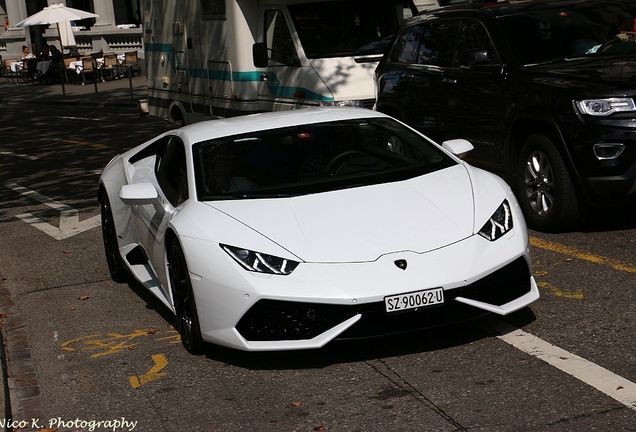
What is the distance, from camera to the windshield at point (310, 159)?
Result: 249 inches

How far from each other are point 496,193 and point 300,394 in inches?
72.1

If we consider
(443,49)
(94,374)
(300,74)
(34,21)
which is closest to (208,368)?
(94,374)

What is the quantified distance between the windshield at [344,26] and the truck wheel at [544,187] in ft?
16.5

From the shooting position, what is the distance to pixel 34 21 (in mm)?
37125

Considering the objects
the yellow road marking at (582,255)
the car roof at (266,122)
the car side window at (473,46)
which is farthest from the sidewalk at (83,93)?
the car roof at (266,122)

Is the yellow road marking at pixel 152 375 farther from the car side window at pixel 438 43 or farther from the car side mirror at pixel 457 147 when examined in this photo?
the car side window at pixel 438 43

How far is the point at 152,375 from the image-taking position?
582cm

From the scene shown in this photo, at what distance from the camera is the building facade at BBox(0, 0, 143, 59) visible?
44.4 meters

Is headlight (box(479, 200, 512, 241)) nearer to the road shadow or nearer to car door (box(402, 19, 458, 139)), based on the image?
the road shadow

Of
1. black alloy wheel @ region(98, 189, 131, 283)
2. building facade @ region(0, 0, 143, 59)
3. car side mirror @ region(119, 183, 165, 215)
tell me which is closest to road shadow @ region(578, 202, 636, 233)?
car side mirror @ region(119, 183, 165, 215)

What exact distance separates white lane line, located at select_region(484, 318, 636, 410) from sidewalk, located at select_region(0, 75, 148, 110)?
2228 centimetres

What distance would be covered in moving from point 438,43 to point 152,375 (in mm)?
5427

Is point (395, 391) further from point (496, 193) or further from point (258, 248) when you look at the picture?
point (496, 193)

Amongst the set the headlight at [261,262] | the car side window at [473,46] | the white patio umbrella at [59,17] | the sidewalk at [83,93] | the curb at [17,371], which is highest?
the car side window at [473,46]
